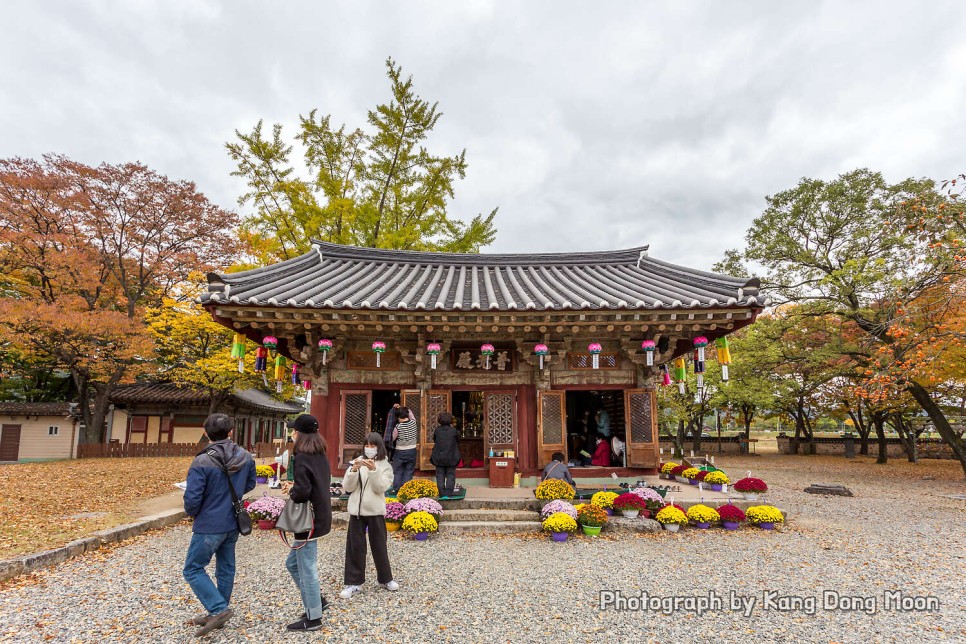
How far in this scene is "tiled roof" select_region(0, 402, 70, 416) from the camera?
23.8 m

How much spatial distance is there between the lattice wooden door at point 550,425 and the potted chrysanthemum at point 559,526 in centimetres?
223

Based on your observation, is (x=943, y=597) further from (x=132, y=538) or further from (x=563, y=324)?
(x=132, y=538)

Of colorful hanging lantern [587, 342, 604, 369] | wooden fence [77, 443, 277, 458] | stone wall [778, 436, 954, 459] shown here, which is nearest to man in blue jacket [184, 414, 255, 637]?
colorful hanging lantern [587, 342, 604, 369]

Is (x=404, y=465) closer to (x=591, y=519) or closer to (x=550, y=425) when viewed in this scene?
(x=550, y=425)

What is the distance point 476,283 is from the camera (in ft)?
37.7

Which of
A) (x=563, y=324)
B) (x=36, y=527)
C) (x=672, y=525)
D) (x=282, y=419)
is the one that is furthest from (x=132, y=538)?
(x=282, y=419)

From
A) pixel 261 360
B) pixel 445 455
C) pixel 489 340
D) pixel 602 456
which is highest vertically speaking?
pixel 489 340

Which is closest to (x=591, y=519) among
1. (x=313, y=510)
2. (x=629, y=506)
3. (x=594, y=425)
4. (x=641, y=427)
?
(x=629, y=506)

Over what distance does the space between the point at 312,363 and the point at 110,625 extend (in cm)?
559

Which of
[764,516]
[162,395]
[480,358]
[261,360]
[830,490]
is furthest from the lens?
[162,395]

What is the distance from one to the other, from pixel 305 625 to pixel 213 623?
0.84 m

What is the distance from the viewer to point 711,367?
22.7 m

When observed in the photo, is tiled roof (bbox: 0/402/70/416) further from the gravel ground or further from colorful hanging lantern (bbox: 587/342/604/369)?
colorful hanging lantern (bbox: 587/342/604/369)

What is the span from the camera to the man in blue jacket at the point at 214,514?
4.18 meters
